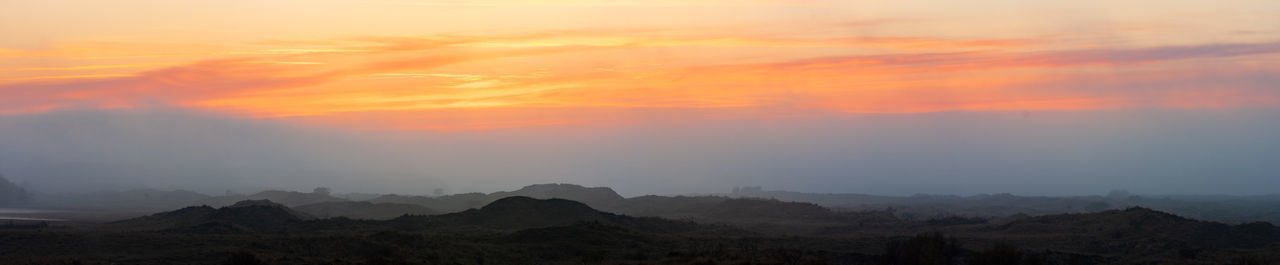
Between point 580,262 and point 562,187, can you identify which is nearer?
point 580,262

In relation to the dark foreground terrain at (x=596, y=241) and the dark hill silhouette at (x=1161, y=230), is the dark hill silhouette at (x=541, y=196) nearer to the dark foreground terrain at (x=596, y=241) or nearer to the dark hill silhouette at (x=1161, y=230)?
the dark foreground terrain at (x=596, y=241)

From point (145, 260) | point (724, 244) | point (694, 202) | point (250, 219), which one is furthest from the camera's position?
point (694, 202)

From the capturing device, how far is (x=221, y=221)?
230 feet

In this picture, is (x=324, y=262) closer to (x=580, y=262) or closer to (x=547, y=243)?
(x=580, y=262)

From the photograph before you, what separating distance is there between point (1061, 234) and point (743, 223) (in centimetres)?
3408

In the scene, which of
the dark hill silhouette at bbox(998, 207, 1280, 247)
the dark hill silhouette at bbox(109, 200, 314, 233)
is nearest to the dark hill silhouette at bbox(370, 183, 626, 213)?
the dark hill silhouette at bbox(109, 200, 314, 233)

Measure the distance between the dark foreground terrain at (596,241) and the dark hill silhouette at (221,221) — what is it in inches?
8.0

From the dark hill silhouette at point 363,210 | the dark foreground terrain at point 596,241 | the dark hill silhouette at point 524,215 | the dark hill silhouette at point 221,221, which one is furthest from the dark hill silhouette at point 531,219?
the dark hill silhouette at point 363,210

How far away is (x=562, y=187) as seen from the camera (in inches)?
6565

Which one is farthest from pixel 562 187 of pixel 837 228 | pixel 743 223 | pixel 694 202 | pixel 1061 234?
pixel 1061 234

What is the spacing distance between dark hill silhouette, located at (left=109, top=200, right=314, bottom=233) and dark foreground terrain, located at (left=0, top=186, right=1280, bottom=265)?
0.20 meters

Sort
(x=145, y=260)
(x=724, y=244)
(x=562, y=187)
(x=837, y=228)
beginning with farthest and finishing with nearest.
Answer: (x=562, y=187)
(x=837, y=228)
(x=724, y=244)
(x=145, y=260)

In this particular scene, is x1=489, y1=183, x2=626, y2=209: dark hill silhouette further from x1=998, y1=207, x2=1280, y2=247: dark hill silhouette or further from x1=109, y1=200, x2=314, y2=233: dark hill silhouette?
x1=998, y1=207, x2=1280, y2=247: dark hill silhouette

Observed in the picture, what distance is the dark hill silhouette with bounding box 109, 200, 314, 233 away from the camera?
221ft
